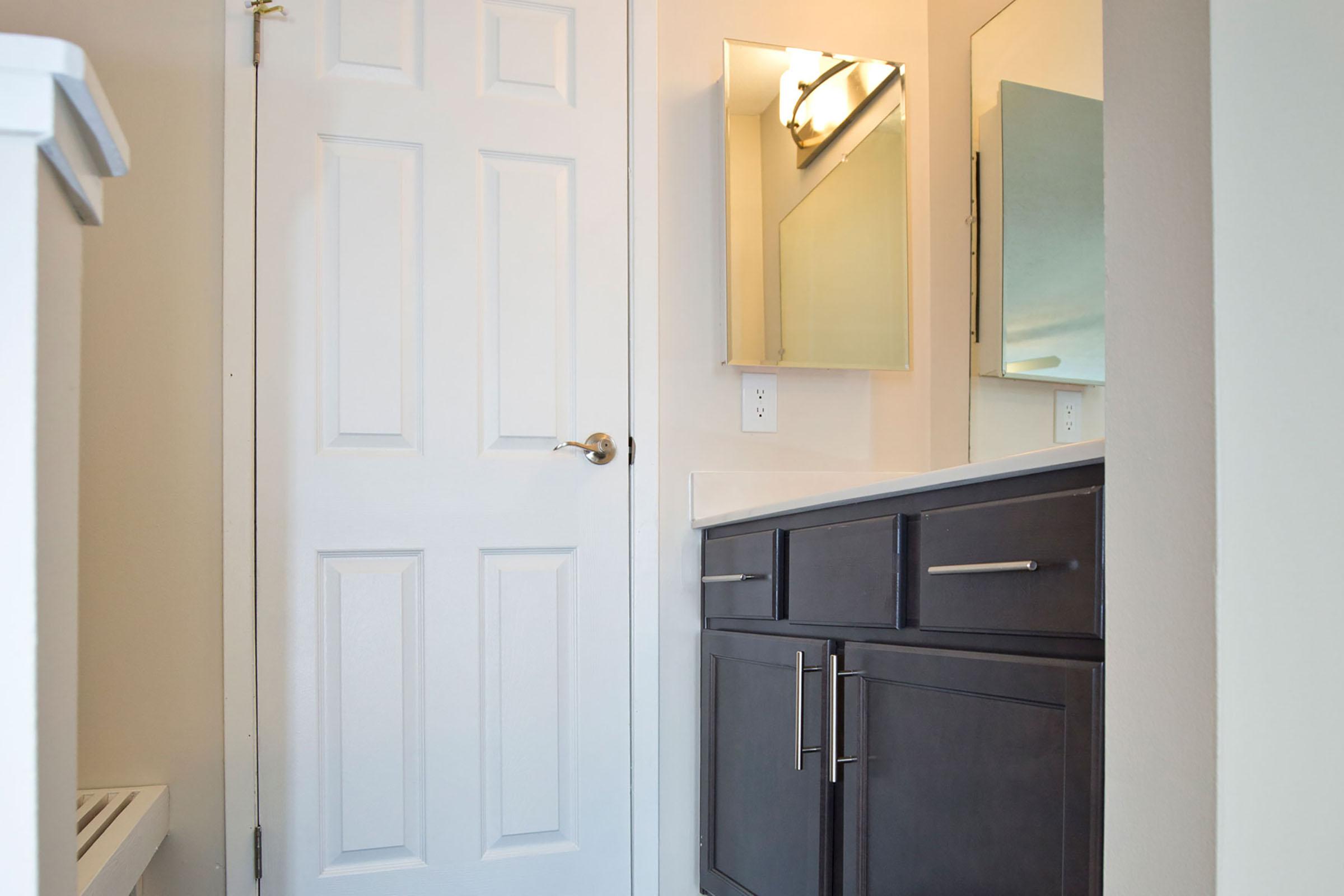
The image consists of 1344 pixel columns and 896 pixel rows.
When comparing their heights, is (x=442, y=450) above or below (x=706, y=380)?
below

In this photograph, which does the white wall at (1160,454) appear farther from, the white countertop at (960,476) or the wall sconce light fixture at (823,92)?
the wall sconce light fixture at (823,92)

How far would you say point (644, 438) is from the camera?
1.99m

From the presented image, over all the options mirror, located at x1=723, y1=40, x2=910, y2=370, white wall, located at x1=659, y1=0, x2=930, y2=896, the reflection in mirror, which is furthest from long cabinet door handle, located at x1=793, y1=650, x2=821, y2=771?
mirror, located at x1=723, y1=40, x2=910, y2=370

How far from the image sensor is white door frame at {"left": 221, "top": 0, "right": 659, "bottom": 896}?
176 cm

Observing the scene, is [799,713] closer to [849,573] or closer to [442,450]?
[849,573]

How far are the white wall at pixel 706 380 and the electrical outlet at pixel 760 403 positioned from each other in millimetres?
15

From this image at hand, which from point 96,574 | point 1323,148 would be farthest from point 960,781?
point 96,574

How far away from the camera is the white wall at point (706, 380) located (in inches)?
78.0

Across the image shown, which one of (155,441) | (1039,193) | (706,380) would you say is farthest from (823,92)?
(155,441)

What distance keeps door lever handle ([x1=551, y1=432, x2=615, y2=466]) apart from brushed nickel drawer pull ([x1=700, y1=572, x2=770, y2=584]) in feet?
1.00

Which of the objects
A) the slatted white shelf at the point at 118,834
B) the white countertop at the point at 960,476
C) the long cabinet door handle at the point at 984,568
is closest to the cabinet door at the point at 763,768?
the white countertop at the point at 960,476

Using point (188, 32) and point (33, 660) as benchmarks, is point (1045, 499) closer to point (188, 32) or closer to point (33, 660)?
point (33, 660)

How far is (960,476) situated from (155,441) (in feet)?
4.55

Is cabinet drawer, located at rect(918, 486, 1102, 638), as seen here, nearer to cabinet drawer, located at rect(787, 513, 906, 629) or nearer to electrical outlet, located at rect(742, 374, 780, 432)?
cabinet drawer, located at rect(787, 513, 906, 629)
